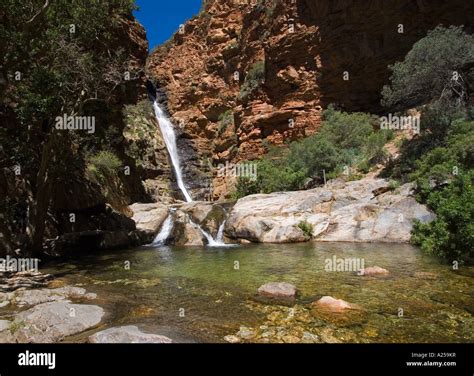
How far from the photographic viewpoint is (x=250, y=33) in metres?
43.4

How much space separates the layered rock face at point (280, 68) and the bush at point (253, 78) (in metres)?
0.11

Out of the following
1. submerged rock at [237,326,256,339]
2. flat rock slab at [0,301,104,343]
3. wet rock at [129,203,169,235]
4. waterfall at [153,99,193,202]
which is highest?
waterfall at [153,99,193,202]

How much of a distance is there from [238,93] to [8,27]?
1389 inches

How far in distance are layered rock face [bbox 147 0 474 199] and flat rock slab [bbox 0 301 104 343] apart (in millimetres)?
31575

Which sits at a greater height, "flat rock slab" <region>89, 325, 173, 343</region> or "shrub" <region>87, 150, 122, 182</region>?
"shrub" <region>87, 150, 122, 182</region>

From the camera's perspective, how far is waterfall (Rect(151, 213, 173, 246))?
21.4m

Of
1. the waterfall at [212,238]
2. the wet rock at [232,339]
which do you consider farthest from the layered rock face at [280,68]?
the wet rock at [232,339]

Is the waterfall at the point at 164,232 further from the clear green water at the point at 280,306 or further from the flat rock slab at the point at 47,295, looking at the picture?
the flat rock slab at the point at 47,295

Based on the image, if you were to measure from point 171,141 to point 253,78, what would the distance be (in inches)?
548

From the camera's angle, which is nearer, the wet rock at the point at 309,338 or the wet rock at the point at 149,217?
the wet rock at the point at 309,338

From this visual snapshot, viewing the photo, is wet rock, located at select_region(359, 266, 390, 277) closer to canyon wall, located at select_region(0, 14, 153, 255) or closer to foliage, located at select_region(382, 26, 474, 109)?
canyon wall, located at select_region(0, 14, 153, 255)

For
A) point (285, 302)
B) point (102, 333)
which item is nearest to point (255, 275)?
point (285, 302)

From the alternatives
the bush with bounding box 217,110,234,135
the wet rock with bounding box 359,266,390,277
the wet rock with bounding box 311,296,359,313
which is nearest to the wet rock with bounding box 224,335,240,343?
the wet rock with bounding box 311,296,359,313

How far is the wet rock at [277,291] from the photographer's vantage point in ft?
27.6
